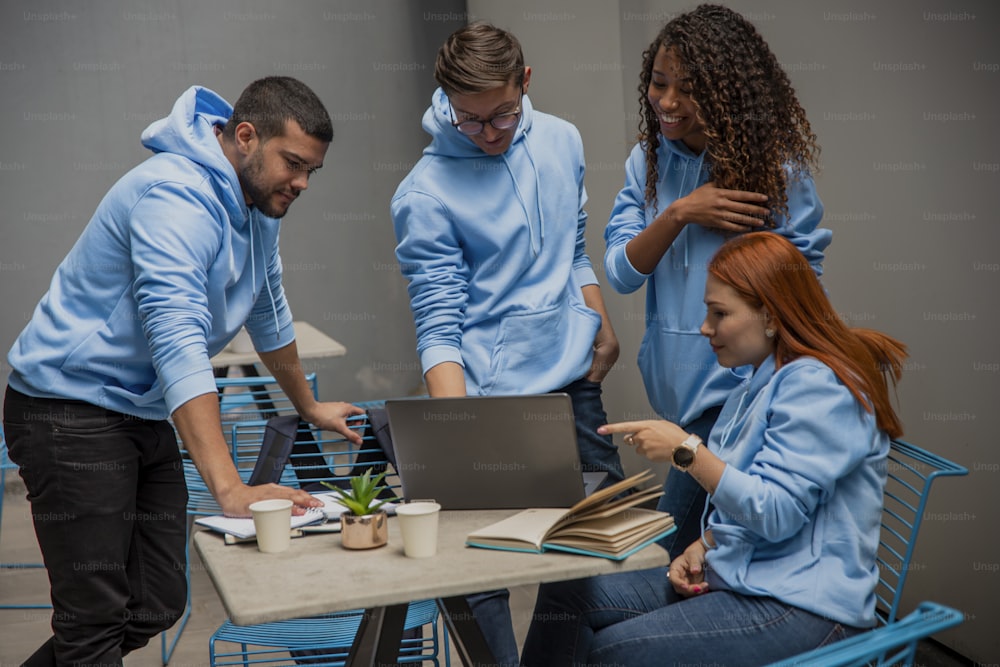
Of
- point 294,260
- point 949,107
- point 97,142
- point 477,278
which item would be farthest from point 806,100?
point 97,142

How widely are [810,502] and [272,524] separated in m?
0.87

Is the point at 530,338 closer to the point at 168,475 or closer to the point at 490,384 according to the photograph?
the point at 490,384

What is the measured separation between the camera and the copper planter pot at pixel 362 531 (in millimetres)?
1651

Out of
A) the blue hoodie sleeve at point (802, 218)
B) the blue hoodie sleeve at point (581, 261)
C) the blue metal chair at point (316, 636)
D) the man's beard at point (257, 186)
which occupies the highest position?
the man's beard at point (257, 186)

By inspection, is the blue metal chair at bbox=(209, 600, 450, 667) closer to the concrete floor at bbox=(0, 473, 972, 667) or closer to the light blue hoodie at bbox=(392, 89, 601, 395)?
the light blue hoodie at bbox=(392, 89, 601, 395)

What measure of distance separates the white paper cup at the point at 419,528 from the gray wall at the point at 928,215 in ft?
5.47

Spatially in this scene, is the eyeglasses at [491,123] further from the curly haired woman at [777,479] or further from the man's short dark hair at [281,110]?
the curly haired woman at [777,479]

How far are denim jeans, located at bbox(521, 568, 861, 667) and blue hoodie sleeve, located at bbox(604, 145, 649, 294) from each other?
65 cm

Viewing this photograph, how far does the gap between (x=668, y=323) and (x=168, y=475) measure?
1.17 m

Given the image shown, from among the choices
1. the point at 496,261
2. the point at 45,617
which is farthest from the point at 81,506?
the point at 45,617

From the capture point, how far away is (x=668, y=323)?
2.14 metres

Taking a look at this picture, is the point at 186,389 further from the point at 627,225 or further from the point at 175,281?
the point at 627,225

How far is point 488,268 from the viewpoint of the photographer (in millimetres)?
2211

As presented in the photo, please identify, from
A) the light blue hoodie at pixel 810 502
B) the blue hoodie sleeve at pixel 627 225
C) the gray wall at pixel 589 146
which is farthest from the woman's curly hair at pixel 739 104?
the gray wall at pixel 589 146
